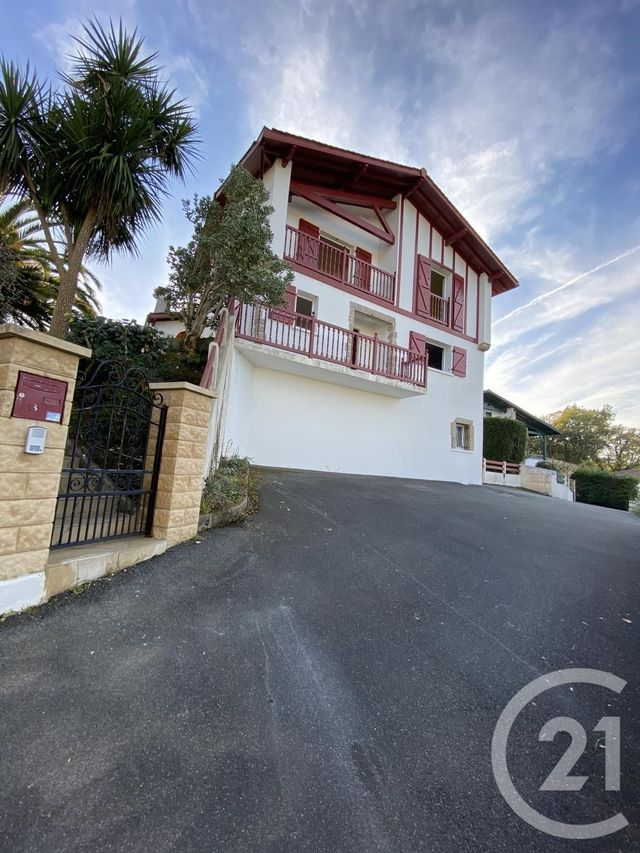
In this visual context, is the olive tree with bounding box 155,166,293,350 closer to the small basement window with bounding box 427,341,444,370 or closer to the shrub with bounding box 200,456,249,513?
the shrub with bounding box 200,456,249,513

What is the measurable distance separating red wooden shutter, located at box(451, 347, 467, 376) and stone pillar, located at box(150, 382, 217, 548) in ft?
34.4

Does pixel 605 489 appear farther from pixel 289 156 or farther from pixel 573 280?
pixel 289 156

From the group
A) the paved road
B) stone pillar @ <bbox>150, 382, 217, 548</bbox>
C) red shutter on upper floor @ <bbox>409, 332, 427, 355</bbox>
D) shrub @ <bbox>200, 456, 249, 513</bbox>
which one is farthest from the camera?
red shutter on upper floor @ <bbox>409, 332, 427, 355</bbox>

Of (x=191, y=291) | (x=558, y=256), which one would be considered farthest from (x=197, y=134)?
(x=558, y=256)

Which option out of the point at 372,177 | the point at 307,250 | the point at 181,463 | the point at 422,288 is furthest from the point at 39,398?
the point at 372,177

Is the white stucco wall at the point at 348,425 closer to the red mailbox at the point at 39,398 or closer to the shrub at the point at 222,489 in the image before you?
the shrub at the point at 222,489

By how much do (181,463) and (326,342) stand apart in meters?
6.25

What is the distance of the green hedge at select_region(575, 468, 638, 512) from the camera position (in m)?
17.2

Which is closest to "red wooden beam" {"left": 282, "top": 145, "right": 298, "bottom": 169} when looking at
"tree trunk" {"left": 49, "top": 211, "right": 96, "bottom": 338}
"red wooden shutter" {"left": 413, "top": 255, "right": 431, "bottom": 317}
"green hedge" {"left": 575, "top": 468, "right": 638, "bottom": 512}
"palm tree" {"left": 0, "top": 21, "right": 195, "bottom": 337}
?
"palm tree" {"left": 0, "top": 21, "right": 195, "bottom": 337}

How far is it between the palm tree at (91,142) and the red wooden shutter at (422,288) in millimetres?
7652

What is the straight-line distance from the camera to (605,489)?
17.8 meters

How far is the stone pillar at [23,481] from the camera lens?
2.38 meters

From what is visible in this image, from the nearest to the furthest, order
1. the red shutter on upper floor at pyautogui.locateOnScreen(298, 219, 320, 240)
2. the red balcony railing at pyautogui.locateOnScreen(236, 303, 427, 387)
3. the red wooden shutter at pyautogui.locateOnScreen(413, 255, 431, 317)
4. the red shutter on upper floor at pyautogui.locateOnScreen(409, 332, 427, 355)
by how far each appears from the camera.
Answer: the red balcony railing at pyautogui.locateOnScreen(236, 303, 427, 387)
the red shutter on upper floor at pyautogui.locateOnScreen(298, 219, 320, 240)
the red shutter on upper floor at pyautogui.locateOnScreen(409, 332, 427, 355)
the red wooden shutter at pyautogui.locateOnScreen(413, 255, 431, 317)

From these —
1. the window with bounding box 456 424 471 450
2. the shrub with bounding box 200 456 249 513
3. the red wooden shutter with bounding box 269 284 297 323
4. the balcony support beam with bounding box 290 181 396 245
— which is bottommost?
the shrub with bounding box 200 456 249 513
